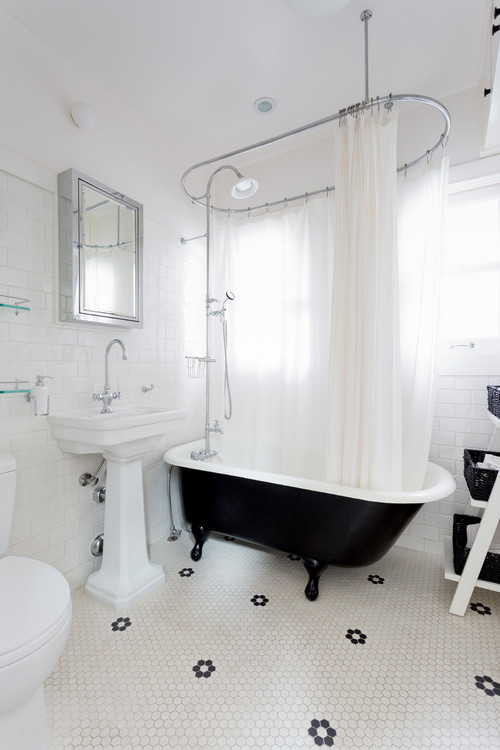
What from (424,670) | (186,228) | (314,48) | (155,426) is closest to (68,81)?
(186,228)

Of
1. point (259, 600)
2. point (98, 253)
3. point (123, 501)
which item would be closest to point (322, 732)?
point (259, 600)

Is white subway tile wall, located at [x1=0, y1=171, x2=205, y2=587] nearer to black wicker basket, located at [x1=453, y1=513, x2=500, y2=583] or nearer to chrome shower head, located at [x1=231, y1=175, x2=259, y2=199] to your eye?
chrome shower head, located at [x1=231, y1=175, x2=259, y2=199]

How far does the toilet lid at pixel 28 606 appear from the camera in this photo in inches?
36.0

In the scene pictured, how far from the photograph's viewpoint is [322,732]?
114cm

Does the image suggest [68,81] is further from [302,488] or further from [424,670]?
[424,670]

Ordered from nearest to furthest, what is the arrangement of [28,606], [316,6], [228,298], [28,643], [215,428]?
1. [28,643]
2. [28,606]
3. [316,6]
4. [228,298]
5. [215,428]

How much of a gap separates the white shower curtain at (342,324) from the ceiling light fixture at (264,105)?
59 centimetres

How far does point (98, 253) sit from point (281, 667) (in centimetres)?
213

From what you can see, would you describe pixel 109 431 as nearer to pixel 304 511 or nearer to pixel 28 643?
pixel 28 643

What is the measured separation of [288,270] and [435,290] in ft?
3.11

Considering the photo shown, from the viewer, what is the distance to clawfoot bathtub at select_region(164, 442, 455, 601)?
1.60 meters

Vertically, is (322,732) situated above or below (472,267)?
below

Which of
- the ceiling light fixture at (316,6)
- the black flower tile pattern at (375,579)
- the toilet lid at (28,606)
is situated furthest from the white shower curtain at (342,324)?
the toilet lid at (28,606)

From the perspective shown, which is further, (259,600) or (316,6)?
(259,600)
